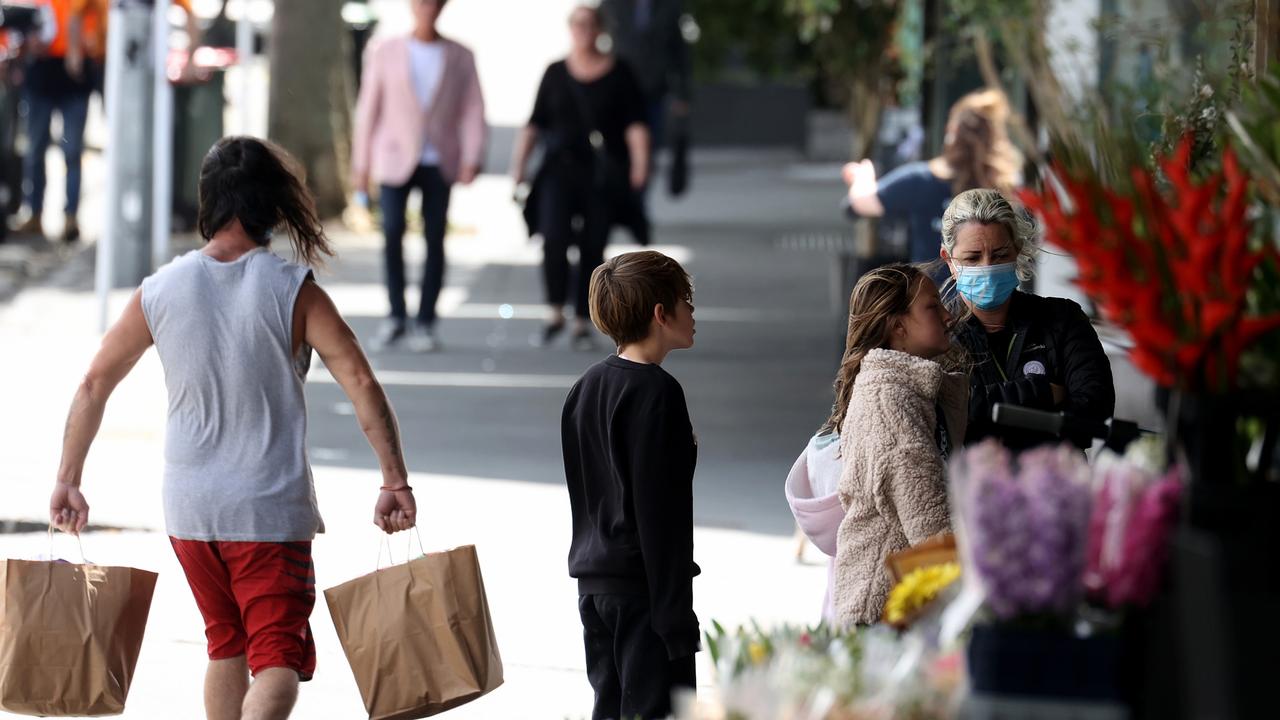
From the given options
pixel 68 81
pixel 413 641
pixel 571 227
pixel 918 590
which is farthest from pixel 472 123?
pixel 918 590

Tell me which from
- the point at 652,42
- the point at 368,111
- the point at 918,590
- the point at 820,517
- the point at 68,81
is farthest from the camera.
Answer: the point at 652,42

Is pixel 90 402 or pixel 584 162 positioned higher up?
pixel 584 162

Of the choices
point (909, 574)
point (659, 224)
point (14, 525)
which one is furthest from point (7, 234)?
point (909, 574)

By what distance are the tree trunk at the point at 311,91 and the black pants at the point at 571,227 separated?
8651 millimetres

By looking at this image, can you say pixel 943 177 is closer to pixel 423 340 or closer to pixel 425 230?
pixel 425 230

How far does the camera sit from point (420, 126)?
460 inches

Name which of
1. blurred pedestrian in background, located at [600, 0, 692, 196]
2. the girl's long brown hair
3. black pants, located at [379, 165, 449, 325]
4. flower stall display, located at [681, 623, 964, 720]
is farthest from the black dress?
blurred pedestrian in background, located at [600, 0, 692, 196]

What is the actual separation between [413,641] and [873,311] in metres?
1.18

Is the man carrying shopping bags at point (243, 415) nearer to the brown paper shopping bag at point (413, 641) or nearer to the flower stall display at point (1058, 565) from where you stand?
the brown paper shopping bag at point (413, 641)

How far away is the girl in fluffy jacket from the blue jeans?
45.9 feet

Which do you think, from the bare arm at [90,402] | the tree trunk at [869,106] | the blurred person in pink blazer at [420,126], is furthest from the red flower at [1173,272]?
the tree trunk at [869,106]

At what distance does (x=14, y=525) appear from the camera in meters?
7.48

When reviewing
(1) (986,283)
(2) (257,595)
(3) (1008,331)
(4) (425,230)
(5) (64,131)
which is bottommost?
(2) (257,595)

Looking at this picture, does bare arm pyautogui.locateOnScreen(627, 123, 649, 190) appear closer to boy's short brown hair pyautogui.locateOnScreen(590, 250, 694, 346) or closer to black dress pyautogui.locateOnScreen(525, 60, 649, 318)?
black dress pyautogui.locateOnScreen(525, 60, 649, 318)
